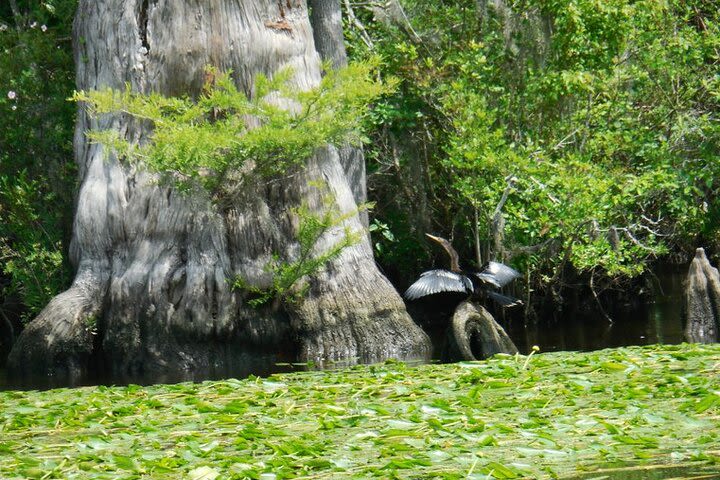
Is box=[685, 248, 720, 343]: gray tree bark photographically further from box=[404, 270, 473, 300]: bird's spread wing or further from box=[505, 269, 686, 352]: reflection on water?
box=[404, 270, 473, 300]: bird's spread wing

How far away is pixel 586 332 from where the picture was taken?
51.2 feet

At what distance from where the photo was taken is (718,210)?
672 inches

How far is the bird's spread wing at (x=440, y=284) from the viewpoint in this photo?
39.0 ft

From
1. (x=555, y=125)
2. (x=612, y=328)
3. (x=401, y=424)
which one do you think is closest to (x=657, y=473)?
(x=401, y=424)

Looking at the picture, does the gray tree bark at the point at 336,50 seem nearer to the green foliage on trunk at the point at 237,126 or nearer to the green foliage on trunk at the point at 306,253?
the green foliage on trunk at the point at 306,253

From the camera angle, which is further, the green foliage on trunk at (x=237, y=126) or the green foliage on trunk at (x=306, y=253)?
the green foliage on trunk at (x=306, y=253)

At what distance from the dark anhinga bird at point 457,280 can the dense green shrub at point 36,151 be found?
19.0 ft

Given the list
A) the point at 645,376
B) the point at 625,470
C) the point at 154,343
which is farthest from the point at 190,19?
the point at 625,470

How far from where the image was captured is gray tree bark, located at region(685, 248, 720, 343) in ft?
37.6

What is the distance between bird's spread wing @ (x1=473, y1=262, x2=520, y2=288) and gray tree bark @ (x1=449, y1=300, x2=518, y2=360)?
3.80 feet

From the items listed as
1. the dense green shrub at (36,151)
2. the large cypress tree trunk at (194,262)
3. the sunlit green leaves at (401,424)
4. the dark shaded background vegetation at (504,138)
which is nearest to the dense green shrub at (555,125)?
the dark shaded background vegetation at (504,138)

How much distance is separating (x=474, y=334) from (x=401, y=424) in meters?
4.06

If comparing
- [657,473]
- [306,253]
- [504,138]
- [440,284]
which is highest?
[504,138]

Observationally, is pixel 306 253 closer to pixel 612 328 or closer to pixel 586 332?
pixel 586 332
